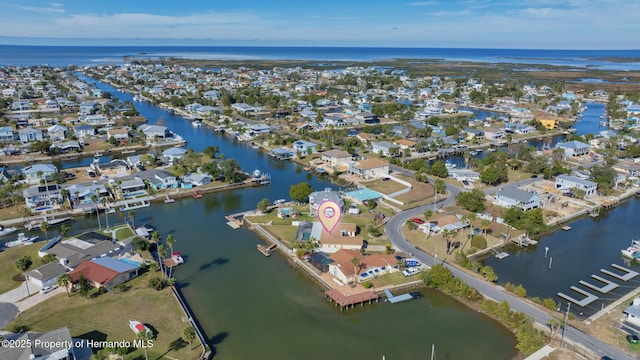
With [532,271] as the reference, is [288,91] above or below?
above

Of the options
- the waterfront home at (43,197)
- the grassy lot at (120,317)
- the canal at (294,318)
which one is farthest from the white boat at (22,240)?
the canal at (294,318)

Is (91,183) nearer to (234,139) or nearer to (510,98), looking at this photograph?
(234,139)

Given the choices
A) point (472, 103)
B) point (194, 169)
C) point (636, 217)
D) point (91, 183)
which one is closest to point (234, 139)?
point (194, 169)

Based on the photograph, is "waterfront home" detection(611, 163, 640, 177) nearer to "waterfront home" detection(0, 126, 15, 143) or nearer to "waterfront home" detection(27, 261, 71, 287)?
"waterfront home" detection(27, 261, 71, 287)

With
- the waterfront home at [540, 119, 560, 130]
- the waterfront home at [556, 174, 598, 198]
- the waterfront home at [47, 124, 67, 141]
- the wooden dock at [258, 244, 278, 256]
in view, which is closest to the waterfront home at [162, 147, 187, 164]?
the waterfront home at [47, 124, 67, 141]

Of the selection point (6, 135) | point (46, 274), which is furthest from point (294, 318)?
point (6, 135)

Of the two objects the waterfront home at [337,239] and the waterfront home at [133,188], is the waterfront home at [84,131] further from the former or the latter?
the waterfront home at [337,239]
